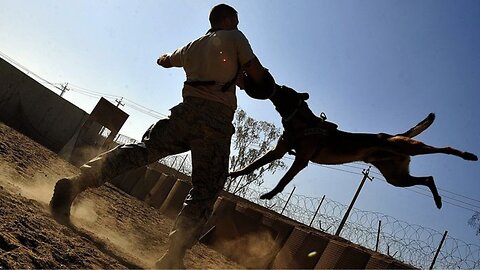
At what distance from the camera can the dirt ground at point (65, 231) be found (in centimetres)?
178

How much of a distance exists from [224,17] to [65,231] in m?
2.03

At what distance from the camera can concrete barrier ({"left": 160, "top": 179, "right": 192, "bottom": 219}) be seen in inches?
250

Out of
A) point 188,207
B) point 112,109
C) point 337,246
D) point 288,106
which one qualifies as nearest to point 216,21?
point 288,106

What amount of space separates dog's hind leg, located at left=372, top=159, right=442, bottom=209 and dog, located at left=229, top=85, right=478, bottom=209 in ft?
0.10

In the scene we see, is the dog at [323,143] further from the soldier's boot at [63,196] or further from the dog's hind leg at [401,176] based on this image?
the soldier's boot at [63,196]

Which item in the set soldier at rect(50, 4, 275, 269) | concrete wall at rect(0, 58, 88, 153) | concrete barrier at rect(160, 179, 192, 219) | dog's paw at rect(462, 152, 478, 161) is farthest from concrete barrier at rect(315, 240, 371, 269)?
concrete wall at rect(0, 58, 88, 153)

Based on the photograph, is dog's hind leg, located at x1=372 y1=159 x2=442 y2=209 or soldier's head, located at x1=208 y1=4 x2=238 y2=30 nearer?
soldier's head, located at x1=208 y1=4 x2=238 y2=30

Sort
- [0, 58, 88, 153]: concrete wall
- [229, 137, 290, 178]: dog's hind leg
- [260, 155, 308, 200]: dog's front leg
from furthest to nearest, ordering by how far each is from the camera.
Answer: [0, 58, 88, 153]: concrete wall, [229, 137, 290, 178]: dog's hind leg, [260, 155, 308, 200]: dog's front leg

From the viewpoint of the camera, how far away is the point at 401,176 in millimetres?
4328

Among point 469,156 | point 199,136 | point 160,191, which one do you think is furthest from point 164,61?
point 160,191

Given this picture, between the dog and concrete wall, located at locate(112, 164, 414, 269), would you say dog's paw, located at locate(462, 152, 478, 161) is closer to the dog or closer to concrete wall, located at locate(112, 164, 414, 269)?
the dog

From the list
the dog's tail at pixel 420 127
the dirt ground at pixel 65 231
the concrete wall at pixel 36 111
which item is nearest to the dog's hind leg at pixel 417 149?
the dog's tail at pixel 420 127

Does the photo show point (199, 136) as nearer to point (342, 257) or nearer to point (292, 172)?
point (292, 172)

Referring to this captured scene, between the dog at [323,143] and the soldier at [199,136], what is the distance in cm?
96
